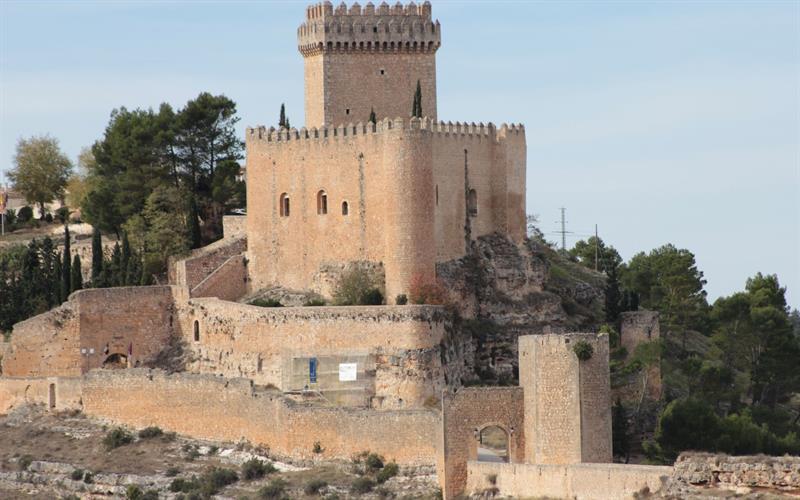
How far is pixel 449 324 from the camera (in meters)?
61.6

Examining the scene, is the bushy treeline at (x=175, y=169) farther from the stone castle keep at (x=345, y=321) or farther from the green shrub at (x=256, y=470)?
the green shrub at (x=256, y=470)

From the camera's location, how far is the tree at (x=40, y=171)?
85438 millimetres

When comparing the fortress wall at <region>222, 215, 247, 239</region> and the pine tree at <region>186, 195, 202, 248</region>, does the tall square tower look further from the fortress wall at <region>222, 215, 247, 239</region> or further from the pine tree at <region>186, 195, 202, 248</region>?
the pine tree at <region>186, 195, 202, 248</region>

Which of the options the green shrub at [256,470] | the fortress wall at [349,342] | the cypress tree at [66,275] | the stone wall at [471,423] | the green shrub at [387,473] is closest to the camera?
the stone wall at [471,423]

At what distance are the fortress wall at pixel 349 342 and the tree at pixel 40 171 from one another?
959 inches

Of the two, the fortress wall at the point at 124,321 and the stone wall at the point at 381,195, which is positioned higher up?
the stone wall at the point at 381,195

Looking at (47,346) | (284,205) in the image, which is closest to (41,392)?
(47,346)

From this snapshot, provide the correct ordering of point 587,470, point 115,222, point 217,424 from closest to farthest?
point 587,470 < point 217,424 < point 115,222

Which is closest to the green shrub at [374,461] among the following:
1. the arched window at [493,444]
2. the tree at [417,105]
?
the arched window at [493,444]

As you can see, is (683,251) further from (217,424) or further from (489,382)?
(217,424)

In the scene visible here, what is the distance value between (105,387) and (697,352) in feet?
59.5

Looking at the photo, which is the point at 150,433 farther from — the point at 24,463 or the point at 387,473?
the point at 387,473

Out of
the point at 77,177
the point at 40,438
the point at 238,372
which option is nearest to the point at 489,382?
the point at 238,372

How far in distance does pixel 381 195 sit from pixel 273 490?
32.5 ft
